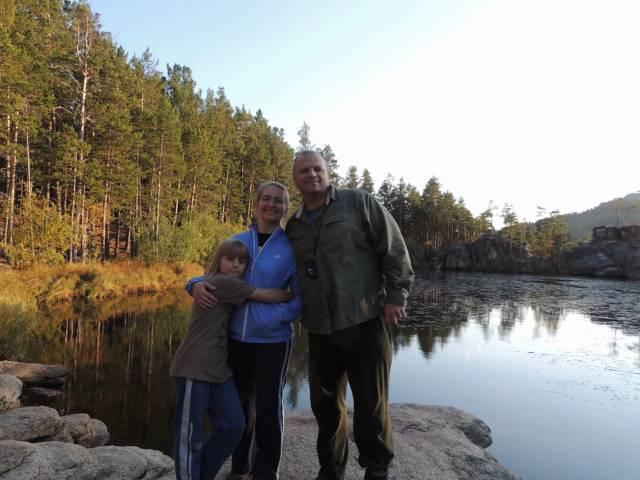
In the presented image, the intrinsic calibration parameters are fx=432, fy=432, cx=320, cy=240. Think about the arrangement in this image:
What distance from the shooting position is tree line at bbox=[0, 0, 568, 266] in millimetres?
17094

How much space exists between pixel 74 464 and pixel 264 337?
1866 millimetres

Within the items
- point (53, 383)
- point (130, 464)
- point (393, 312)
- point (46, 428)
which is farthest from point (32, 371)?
point (393, 312)

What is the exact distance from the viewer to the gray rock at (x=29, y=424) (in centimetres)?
441

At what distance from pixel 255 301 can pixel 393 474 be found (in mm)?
1926

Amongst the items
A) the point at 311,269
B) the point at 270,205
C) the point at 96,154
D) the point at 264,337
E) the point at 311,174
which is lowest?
the point at 264,337

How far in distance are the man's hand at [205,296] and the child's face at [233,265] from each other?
0.55 ft

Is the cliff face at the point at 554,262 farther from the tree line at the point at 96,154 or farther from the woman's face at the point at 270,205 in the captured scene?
the woman's face at the point at 270,205

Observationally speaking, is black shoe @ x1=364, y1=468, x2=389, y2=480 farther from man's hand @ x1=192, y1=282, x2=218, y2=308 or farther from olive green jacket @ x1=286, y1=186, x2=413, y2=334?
man's hand @ x1=192, y1=282, x2=218, y2=308

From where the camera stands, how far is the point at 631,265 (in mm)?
51656

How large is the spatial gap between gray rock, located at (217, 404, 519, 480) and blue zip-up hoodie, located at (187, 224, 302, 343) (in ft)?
4.03

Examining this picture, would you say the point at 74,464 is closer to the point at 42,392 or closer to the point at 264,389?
the point at 264,389

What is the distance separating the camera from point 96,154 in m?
23.9

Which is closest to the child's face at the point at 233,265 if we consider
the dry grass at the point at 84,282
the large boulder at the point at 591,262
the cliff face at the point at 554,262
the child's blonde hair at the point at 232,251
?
the child's blonde hair at the point at 232,251

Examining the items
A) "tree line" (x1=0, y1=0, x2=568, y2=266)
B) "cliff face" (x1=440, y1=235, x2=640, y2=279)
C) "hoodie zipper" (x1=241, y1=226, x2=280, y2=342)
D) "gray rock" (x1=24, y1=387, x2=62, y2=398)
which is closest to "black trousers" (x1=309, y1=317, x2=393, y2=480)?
"hoodie zipper" (x1=241, y1=226, x2=280, y2=342)
